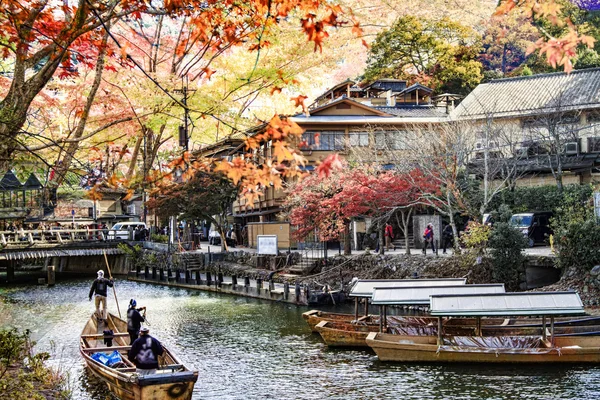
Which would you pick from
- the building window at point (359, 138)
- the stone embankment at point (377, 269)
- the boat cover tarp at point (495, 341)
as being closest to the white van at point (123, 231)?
the stone embankment at point (377, 269)

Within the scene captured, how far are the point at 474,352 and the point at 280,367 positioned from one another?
238 inches

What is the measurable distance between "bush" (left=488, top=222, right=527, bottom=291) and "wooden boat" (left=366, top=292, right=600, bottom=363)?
26.7ft

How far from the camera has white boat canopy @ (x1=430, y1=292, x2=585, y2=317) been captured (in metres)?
19.0

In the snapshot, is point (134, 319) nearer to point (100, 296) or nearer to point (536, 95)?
point (100, 296)

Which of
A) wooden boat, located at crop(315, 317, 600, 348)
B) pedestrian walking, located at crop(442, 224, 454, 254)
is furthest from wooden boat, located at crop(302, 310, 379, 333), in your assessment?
pedestrian walking, located at crop(442, 224, 454, 254)

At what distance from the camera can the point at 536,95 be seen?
45.8m

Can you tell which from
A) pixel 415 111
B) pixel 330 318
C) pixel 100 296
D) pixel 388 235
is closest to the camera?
pixel 100 296

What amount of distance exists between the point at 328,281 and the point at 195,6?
1056 inches

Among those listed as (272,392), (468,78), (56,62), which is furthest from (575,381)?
(468,78)

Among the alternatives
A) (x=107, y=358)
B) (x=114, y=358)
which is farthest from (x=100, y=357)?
→ (x=114, y=358)

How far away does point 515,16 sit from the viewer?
6544 centimetres

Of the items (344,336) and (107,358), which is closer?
(107,358)

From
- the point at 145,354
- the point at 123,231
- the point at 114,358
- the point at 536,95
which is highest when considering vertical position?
the point at 536,95

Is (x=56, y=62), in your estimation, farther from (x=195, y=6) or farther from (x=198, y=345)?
(x=198, y=345)
